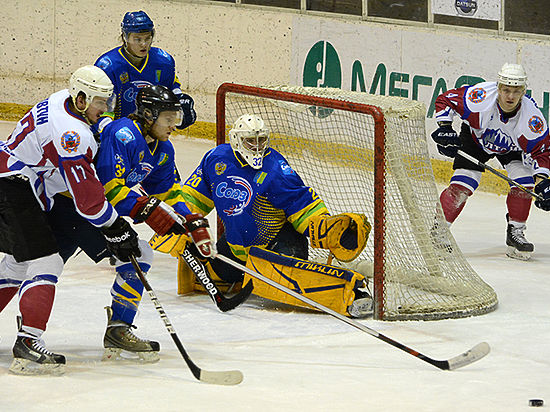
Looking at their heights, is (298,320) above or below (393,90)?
below

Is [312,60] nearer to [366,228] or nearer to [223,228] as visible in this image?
[223,228]

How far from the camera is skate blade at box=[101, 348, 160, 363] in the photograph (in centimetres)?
349

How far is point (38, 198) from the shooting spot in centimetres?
335

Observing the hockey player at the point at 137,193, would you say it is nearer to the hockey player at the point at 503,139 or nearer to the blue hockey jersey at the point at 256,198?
the blue hockey jersey at the point at 256,198

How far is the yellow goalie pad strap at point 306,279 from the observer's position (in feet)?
13.6

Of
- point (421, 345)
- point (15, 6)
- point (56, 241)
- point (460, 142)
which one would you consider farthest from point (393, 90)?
point (56, 241)

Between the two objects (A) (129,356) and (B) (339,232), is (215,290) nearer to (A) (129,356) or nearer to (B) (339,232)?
(B) (339,232)

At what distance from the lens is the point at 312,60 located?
25.9 feet

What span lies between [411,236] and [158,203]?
4.53 feet

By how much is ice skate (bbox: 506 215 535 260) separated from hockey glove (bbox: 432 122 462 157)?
1.91 feet

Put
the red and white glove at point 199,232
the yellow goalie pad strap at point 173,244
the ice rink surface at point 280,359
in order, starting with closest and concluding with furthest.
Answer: the ice rink surface at point 280,359 < the red and white glove at point 199,232 < the yellow goalie pad strap at point 173,244

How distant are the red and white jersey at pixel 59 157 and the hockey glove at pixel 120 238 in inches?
1.6

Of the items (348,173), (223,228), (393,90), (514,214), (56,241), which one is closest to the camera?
(56,241)

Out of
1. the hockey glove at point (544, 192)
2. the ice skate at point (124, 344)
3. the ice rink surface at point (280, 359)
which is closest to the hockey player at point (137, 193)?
the ice skate at point (124, 344)
